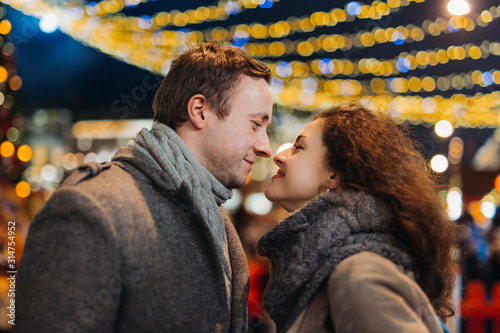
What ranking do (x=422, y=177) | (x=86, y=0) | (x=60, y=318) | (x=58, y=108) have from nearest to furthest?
(x=60, y=318) → (x=422, y=177) → (x=86, y=0) → (x=58, y=108)

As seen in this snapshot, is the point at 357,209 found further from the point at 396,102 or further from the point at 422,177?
the point at 396,102

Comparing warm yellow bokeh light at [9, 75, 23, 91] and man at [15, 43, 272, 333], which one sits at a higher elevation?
man at [15, 43, 272, 333]

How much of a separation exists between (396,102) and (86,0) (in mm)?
11874

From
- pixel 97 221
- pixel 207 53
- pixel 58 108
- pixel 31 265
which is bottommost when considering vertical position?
pixel 58 108

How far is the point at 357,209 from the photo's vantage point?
5.94 feet

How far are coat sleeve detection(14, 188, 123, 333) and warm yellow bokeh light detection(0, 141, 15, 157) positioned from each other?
23.5 ft

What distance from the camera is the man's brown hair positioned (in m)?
2.28

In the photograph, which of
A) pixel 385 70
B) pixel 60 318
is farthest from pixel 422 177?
pixel 385 70

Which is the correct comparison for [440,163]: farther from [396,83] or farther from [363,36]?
[363,36]

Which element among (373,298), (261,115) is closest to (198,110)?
(261,115)

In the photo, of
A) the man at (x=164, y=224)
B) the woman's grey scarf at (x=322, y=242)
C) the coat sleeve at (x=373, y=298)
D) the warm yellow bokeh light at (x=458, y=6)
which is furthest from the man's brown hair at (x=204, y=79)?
the warm yellow bokeh light at (x=458, y=6)

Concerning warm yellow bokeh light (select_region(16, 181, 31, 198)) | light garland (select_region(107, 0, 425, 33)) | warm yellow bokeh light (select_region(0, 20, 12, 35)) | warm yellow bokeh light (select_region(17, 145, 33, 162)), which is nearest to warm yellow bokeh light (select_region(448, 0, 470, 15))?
light garland (select_region(107, 0, 425, 33))

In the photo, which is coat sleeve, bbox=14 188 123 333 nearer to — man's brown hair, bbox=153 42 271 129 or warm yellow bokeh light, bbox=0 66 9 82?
man's brown hair, bbox=153 42 271 129

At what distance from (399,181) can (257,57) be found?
30.3 feet
